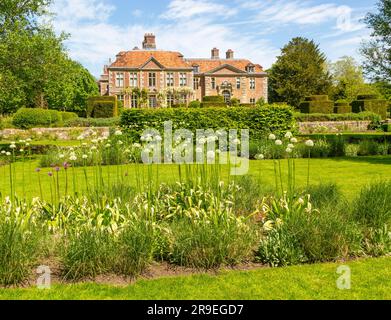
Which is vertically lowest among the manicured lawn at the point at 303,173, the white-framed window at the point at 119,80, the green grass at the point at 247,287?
the green grass at the point at 247,287

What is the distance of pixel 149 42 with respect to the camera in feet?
183

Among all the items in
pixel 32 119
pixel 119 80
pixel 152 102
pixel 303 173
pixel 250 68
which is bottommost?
pixel 303 173

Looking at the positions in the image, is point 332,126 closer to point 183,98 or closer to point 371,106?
point 371,106

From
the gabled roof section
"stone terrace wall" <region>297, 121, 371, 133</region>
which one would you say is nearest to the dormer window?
the gabled roof section

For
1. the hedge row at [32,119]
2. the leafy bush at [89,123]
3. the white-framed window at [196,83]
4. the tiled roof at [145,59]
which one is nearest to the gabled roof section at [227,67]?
the white-framed window at [196,83]

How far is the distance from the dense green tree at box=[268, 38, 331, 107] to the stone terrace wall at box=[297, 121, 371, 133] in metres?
22.7

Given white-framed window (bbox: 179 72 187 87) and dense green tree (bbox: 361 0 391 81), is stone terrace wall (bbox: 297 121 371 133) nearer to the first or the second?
dense green tree (bbox: 361 0 391 81)

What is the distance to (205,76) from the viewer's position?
58438 millimetres

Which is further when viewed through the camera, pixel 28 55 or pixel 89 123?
pixel 89 123

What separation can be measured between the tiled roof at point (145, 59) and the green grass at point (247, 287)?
5156cm

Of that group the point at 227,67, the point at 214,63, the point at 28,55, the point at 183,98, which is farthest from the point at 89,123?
the point at 214,63

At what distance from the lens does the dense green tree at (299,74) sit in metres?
51.4

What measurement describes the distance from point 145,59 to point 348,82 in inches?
997

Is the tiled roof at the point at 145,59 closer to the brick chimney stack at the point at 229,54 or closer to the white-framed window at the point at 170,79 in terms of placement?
the white-framed window at the point at 170,79
